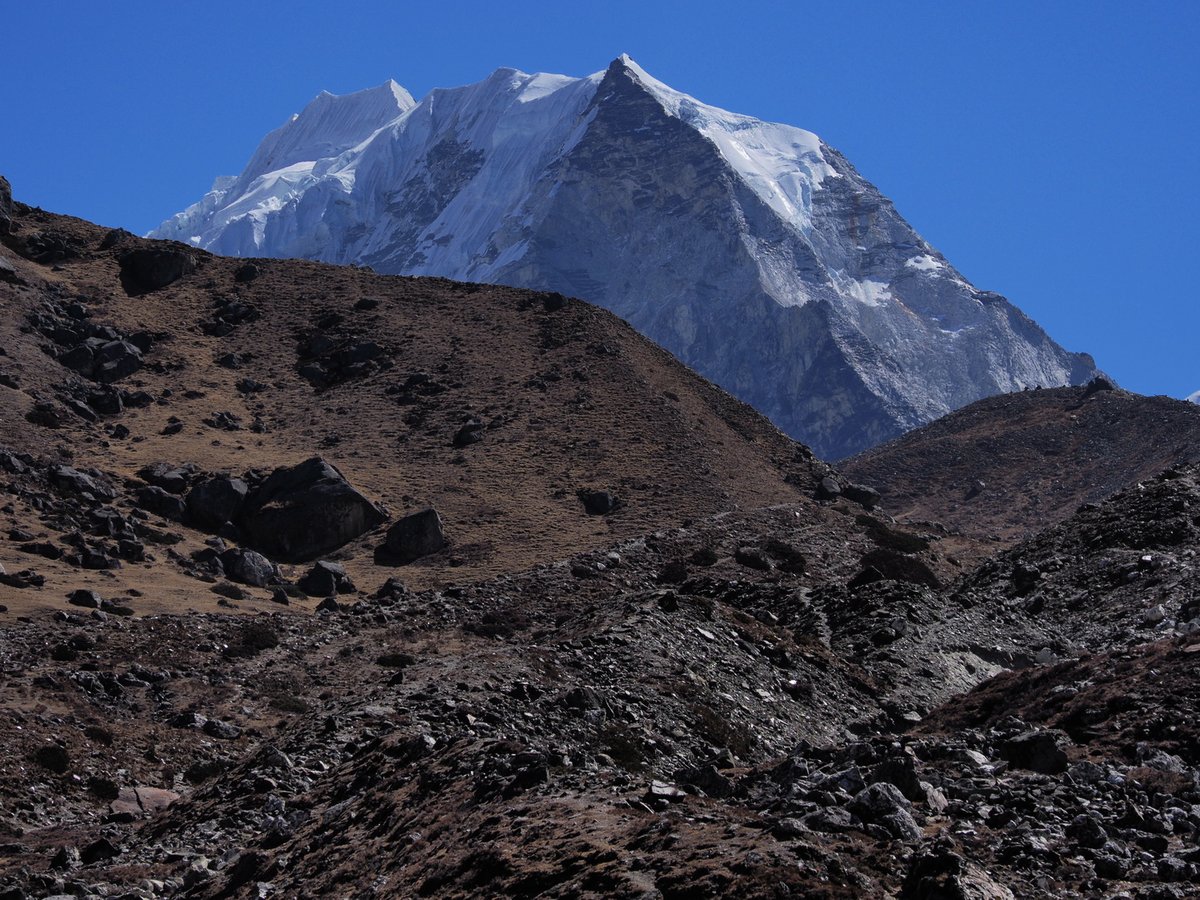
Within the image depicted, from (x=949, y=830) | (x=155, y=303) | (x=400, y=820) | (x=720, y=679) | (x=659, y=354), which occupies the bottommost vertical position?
(x=400, y=820)

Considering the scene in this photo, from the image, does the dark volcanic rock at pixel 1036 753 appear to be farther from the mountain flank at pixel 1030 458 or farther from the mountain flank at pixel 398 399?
the mountain flank at pixel 1030 458

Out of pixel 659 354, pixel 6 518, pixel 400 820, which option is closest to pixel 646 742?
pixel 400 820

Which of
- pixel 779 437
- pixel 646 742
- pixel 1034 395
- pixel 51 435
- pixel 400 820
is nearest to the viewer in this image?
pixel 400 820

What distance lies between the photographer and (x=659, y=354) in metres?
102

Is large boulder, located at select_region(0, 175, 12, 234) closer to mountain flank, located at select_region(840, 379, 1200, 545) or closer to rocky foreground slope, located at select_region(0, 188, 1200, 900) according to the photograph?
rocky foreground slope, located at select_region(0, 188, 1200, 900)

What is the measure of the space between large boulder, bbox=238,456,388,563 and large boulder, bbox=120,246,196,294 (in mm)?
28883

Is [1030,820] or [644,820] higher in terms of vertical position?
[1030,820]

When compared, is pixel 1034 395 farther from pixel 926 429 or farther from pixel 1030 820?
pixel 1030 820

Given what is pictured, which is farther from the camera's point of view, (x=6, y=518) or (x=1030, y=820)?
(x=6, y=518)

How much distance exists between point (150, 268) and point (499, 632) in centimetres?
5278

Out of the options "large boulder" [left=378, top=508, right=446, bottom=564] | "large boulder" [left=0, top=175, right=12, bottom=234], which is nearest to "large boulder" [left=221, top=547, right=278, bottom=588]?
"large boulder" [left=378, top=508, right=446, bottom=564]

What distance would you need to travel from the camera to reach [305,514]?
241 ft

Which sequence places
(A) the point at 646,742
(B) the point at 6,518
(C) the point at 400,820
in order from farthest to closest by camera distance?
(B) the point at 6,518 → (A) the point at 646,742 → (C) the point at 400,820

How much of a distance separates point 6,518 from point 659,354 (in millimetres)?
46881
